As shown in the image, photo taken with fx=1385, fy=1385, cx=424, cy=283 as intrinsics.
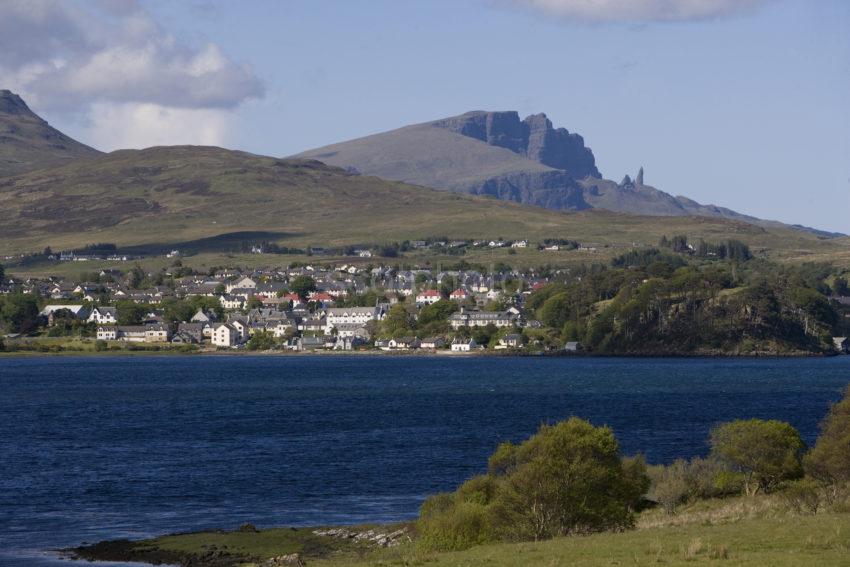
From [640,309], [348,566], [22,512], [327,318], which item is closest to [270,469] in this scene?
[22,512]

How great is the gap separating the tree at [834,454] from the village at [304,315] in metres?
109

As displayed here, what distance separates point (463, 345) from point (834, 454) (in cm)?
11559

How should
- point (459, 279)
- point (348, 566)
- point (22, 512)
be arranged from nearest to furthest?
point (348, 566), point (22, 512), point (459, 279)

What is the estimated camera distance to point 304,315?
171 m

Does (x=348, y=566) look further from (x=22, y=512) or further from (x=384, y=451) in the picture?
(x=384, y=451)

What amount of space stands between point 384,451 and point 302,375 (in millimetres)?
58603

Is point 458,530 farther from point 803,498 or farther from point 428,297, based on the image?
point 428,297

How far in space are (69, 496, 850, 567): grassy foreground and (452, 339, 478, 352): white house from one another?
113685 millimetres

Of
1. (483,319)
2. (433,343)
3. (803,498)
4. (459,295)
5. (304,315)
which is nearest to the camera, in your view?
(803,498)

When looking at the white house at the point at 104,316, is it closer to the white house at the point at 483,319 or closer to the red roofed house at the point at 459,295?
the white house at the point at 483,319

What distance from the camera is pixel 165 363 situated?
13650cm

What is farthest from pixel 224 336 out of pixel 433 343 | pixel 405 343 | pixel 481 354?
pixel 481 354

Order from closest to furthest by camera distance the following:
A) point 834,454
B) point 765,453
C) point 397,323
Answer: point 834,454
point 765,453
point 397,323

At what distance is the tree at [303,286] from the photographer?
187337 mm
